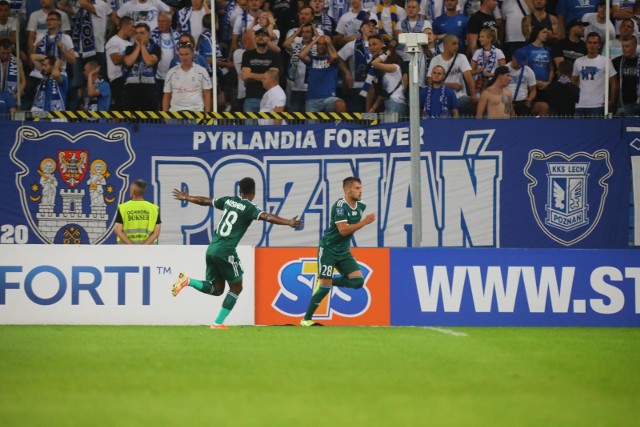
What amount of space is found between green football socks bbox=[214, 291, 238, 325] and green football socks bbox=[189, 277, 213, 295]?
0.89ft

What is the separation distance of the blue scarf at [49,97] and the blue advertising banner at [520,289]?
25.8 feet

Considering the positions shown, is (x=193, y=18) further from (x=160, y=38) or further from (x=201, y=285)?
(x=201, y=285)

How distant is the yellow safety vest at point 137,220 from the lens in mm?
16969

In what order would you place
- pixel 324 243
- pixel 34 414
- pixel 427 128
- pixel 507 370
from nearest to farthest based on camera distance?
pixel 34 414, pixel 507 370, pixel 324 243, pixel 427 128

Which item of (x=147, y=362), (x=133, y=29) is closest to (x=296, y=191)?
(x=133, y=29)

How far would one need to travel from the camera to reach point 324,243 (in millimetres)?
15531

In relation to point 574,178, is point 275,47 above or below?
above

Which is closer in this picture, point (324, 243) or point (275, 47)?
point (324, 243)

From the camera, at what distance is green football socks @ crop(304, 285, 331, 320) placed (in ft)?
50.3

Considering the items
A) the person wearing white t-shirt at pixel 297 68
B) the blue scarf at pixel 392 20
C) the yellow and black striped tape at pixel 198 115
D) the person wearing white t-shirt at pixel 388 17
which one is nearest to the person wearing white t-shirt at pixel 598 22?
the person wearing white t-shirt at pixel 388 17

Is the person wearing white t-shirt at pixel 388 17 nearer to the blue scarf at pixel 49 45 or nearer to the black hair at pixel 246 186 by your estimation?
the blue scarf at pixel 49 45

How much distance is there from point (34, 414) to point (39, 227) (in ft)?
39.4

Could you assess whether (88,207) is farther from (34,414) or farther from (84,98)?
(34,414)

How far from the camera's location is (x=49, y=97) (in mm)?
20125
